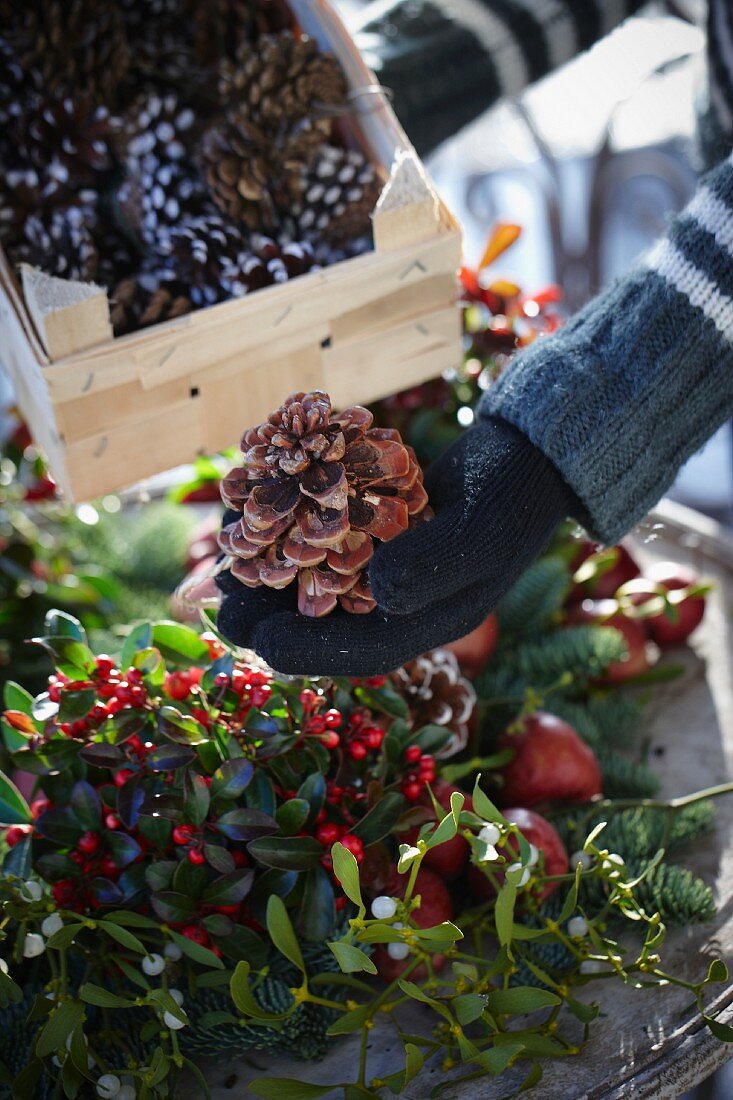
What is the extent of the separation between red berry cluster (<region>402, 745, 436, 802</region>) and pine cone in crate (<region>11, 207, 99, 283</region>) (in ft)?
1.19

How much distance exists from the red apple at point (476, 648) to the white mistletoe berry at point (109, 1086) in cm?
36

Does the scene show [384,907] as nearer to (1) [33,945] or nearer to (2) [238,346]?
(1) [33,945]

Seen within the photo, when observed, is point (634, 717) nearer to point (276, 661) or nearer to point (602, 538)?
point (602, 538)

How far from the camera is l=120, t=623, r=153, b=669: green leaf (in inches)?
23.8

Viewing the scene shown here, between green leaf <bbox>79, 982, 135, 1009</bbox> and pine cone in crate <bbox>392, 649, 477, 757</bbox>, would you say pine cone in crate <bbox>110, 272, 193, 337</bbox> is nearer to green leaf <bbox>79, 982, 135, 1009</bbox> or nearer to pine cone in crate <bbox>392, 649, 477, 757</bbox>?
pine cone in crate <bbox>392, 649, 477, 757</bbox>

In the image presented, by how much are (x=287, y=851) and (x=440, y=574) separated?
164 mm

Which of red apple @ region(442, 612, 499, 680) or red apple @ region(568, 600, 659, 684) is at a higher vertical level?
red apple @ region(442, 612, 499, 680)

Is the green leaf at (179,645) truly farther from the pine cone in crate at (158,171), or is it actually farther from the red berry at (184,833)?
the pine cone in crate at (158,171)

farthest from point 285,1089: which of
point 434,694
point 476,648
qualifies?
point 476,648

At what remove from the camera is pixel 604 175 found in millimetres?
1720

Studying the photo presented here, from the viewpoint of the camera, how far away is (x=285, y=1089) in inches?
19.4

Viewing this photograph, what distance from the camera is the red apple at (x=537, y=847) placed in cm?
61

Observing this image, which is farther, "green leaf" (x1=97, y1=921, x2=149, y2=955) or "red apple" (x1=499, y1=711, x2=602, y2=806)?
"red apple" (x1=499, y1=711, x2=602, y2=806)

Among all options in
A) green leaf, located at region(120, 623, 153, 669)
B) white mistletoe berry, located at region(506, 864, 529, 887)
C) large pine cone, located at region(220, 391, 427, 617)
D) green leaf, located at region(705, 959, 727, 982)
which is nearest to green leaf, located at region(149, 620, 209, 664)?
green leaf, located at region(120, 623, 153, 669)
